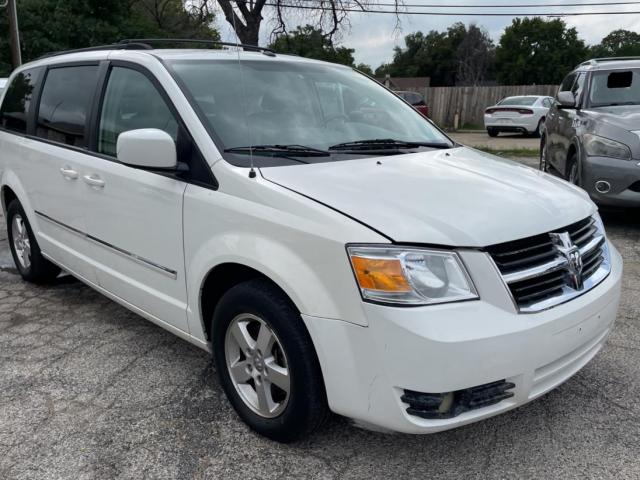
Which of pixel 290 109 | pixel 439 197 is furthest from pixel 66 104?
pixel 439 197

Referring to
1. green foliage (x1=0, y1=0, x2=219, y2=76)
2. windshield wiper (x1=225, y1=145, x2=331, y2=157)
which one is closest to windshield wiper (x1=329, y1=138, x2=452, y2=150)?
windshield wiper (x1=225, y1=145, x2=331, y2=157)

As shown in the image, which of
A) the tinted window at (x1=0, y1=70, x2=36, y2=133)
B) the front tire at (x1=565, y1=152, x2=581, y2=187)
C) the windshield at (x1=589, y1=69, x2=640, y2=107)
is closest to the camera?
the tinted window at (x1=0, y1=70, x2=36, y2=133)

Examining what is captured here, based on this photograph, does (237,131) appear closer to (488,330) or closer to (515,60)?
(488,330)

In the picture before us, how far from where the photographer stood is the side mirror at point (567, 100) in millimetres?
6785

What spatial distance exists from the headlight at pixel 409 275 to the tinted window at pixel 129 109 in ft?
4.28

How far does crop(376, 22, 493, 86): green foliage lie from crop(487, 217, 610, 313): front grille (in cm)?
6205

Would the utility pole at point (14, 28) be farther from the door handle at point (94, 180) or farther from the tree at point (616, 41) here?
the tree at point (616, 41)

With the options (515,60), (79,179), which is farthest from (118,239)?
(515,60)

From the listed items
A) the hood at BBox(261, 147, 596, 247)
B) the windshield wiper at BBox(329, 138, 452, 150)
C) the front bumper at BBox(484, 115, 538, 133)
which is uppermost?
the windshield wiper at BBox(329, 138, 452, 150)

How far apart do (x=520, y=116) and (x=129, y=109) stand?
57.4 feet

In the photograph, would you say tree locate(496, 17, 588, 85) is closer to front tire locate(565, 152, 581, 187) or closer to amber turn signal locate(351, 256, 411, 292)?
front tire locate(565, 152, 581, 187)

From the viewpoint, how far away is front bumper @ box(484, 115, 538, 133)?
741 inches

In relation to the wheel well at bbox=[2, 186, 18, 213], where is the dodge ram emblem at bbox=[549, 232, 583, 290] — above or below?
above

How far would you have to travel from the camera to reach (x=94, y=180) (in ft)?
11.3
